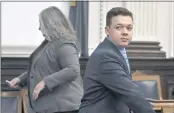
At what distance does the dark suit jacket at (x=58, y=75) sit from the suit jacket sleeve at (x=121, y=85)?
0.83 meters

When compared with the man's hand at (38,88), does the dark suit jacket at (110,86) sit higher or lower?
higher

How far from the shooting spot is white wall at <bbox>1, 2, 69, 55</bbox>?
585cm

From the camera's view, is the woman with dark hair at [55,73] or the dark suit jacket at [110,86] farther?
the woman with dark hair at [55,73]

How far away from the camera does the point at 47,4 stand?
5969mm

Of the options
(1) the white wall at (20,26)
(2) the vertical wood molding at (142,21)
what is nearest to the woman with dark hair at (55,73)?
(1) the white wall at (20,26)

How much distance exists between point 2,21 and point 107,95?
12.7 ft

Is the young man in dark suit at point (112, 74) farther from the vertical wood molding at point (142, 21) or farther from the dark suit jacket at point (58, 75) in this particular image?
the vertical wood molding at point (142, 21)

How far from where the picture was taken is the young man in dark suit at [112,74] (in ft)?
6.93

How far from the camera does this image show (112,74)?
2.12 metres

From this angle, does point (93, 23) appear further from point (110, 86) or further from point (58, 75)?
point (110, 86)

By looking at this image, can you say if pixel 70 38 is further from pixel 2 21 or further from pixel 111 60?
pixel 2 21

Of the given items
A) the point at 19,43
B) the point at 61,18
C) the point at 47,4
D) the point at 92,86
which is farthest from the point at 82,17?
the point at 92,86

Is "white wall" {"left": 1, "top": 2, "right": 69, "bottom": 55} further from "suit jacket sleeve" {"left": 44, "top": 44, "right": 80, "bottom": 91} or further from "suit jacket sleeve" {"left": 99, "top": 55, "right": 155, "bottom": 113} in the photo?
"suit jacket sleeve" {"left": 99, "top": 55, "right": 155, "bottom": 113}

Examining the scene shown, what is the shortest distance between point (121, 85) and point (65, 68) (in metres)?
0.92
